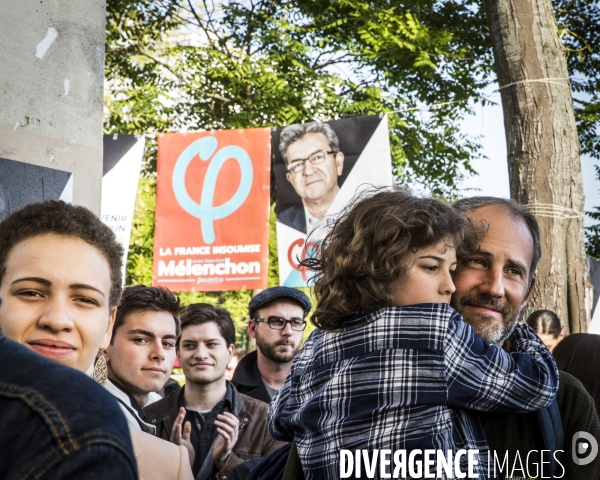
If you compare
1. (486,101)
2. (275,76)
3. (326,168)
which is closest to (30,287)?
(326,168)

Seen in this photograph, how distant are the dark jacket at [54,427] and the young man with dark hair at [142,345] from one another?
3137 millimetres

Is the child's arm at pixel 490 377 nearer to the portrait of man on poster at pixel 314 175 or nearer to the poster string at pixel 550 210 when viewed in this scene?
the poster string at pixel 550 210

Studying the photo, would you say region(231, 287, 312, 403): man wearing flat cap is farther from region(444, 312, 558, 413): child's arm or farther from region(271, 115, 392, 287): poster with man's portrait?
region(444, 312, 558, 413): child's arm

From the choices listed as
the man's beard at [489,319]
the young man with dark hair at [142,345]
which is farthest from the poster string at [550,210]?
the man's beard at [489,319]

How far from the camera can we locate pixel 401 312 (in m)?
2.21

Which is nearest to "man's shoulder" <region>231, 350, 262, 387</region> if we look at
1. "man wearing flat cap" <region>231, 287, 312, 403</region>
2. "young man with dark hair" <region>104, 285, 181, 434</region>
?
"man wearing flat cap" <region>231, 287, 312, 403</region>

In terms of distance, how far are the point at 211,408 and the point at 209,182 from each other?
394 centimetres

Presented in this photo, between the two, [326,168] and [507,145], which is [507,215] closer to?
[507,145]

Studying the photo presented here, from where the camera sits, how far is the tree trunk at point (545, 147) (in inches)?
253

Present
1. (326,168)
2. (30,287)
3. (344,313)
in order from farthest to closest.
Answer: (326,168), (344,313), (30,287)

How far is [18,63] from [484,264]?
177cm

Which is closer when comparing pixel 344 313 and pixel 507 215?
pixel 344 313

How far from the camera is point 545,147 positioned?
6.45m

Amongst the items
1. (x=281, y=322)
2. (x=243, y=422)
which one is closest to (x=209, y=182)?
(x=281, y=322)
